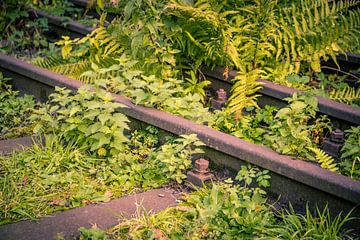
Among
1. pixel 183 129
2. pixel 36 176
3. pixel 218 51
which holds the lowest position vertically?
pixel 36 176

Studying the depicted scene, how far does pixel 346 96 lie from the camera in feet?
18.9

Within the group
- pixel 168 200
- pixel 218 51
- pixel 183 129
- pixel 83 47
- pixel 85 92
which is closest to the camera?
pixel 168 200

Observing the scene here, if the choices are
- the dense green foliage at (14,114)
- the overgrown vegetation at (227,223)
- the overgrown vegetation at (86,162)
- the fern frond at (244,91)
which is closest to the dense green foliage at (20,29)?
the dense green foliage at (14,114)

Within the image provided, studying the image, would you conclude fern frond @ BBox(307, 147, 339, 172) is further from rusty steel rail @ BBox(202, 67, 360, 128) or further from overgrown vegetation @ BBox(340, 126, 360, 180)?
rusty steel rail @ BBox(202, 67, 360, 128)

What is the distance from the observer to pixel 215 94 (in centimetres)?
627

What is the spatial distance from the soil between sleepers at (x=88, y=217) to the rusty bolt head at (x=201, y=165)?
274mm

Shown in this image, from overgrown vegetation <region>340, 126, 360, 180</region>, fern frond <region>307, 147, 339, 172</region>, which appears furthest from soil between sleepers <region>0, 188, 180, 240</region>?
overgrown vegetation <region>340, 126, 360, 180</region>

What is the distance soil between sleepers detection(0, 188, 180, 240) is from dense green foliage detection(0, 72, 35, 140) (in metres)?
1.76

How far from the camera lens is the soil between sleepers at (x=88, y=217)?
398 cm

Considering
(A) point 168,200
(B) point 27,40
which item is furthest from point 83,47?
(A) point 168,200

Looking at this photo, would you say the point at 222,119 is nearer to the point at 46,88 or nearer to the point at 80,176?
the point at 80,176

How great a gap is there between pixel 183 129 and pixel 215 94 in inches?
51.7

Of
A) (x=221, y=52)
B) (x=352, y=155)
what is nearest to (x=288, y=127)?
(x=352, y=155)

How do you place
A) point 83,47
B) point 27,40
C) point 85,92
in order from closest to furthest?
point 85,92 < point 83,47 < point 27,40
